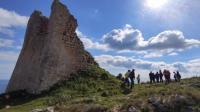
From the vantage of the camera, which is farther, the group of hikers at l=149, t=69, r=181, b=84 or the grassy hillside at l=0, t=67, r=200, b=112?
the group of hikers at l=149, t=69, r=181, b=84

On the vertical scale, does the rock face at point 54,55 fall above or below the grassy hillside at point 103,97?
above

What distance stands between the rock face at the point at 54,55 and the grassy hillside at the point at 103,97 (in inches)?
37.7

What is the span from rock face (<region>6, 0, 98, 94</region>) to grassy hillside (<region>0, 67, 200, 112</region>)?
958 mm

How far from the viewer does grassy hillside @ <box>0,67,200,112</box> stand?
30.9 m

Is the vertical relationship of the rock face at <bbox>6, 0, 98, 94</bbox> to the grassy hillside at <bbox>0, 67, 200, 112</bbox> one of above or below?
above

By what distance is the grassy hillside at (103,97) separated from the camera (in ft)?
101

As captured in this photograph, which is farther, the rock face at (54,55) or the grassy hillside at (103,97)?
the rock face at (54,55)

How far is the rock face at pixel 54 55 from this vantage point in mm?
41250

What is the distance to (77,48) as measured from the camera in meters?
43.2

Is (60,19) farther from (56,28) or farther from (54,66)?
(54,66)

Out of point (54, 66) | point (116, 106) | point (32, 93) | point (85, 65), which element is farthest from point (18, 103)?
point (116, 106)

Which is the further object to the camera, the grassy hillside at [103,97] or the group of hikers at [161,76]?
the group of hikers at [161,76]

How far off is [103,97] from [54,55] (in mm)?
8354

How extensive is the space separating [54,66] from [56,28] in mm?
3890
